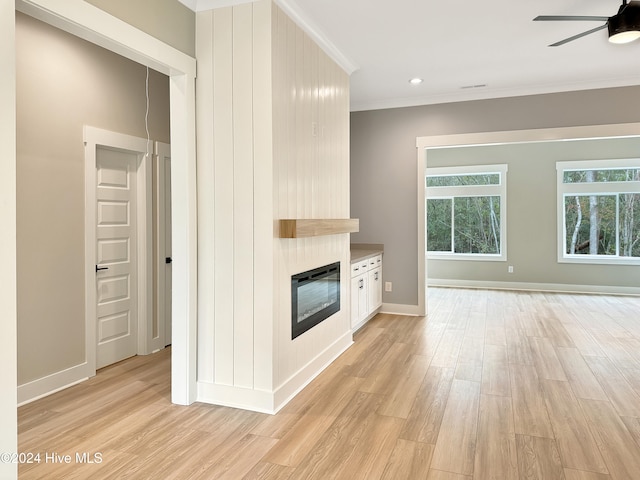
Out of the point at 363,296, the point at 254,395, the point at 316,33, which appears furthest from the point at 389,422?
the point at 316,33

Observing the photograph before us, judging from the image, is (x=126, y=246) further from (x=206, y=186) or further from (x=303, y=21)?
(x=303, y=21)

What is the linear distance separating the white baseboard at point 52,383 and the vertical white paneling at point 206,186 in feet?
Answer: 3.77

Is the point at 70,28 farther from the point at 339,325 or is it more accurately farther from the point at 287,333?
the point at 339,325

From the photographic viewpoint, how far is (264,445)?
2.50 m

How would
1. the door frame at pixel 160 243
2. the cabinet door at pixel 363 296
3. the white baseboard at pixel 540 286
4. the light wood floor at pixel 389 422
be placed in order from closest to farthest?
the light wood floor at pixel 389 422 < the door frame at pixel 160 243 < the cabinet door at pixel 363 296 < the white baseboard at pixel 540 286

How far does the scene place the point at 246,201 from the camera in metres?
2.98

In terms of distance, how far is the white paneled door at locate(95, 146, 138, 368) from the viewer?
3859 millimetres

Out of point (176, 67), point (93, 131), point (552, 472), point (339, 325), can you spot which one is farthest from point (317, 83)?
point (552, 472)

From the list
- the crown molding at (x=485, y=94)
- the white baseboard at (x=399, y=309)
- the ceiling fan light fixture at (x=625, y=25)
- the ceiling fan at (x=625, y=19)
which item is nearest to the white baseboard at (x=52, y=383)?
the white baseboard at (x=399, y=309)

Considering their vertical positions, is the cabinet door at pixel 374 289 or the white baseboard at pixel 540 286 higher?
the cabinet door at pixel 374 289

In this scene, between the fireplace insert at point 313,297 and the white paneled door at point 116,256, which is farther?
the white paneled door at point 116,256

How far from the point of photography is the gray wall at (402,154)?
5387mm

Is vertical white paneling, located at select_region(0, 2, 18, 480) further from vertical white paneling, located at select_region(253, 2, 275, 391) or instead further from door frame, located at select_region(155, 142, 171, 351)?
door frame, located at select_region(155, 142, 171, 351)

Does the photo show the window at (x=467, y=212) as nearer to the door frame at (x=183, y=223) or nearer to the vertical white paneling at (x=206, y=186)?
the vertical white paneling at (x=206, y=186)
